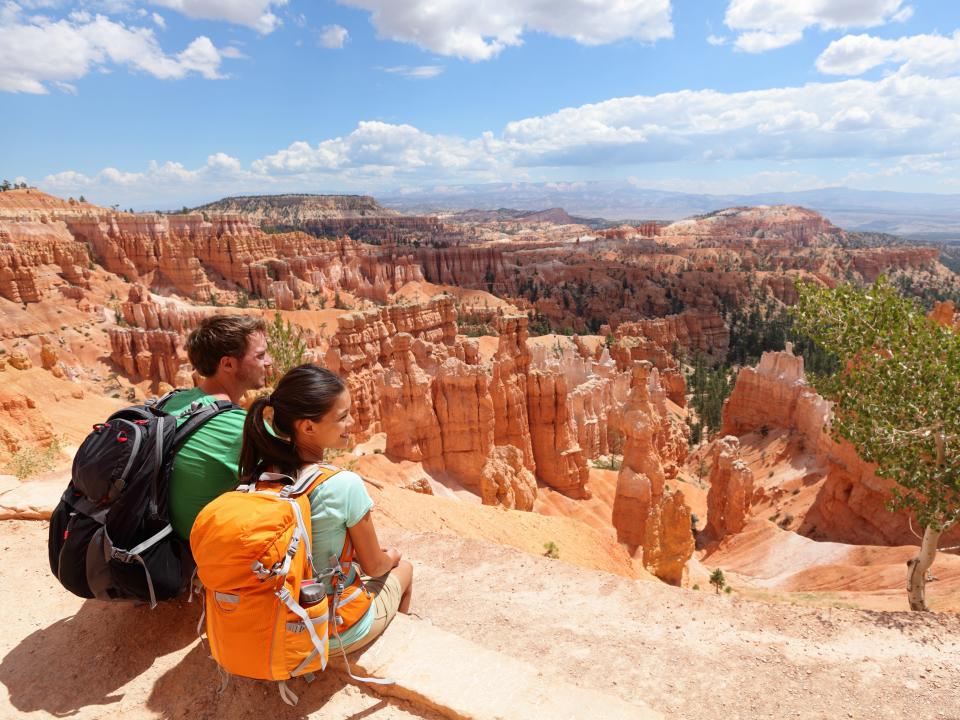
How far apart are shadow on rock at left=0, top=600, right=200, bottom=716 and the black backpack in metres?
0.52

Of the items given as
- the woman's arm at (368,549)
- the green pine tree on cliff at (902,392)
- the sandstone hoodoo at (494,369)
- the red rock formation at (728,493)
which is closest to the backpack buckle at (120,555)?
the woman's arm at (368,549)

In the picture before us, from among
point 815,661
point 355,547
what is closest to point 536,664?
point 355,547

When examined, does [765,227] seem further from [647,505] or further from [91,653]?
[91,653]

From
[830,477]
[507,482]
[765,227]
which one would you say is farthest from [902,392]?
[765,227]

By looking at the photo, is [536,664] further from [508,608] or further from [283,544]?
[283,544]

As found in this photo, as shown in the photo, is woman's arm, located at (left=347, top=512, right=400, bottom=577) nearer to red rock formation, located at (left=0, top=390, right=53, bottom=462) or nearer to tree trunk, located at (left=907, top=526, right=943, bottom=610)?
tree trunk, located at (left=907, top=526, right=943, bottom=610)

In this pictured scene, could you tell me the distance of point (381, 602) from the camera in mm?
3092

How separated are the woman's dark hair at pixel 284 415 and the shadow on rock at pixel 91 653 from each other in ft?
5.07

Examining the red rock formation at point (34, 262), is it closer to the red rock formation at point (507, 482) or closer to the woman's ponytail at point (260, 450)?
the red rock formation at point (507, 482)

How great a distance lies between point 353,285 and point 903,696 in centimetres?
6601

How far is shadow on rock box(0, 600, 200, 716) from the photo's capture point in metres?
3.04

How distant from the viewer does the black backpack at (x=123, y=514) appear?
281cm

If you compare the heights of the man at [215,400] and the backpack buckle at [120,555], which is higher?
the man at [215,400]

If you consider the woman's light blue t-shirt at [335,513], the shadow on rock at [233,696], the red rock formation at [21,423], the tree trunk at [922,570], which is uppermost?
the woman's light blue t-shirt at [335,513]
